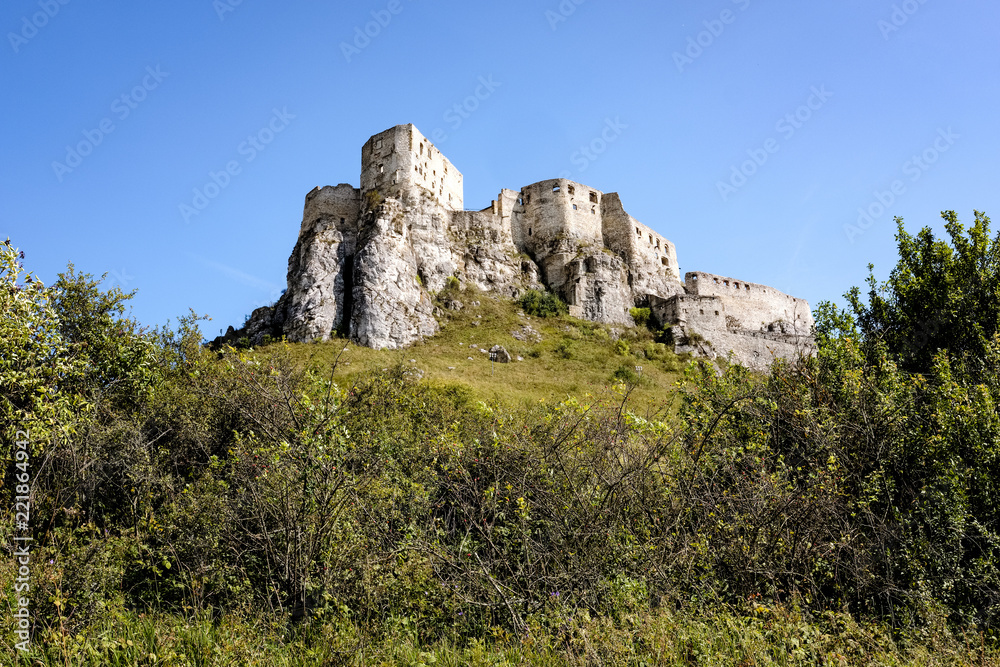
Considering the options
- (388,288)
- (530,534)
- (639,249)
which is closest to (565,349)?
(388,288)

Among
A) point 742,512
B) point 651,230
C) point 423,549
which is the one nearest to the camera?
point 423,549

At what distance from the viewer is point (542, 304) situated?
42.8 m

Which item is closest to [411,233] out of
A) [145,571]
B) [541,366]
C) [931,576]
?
[541,366]

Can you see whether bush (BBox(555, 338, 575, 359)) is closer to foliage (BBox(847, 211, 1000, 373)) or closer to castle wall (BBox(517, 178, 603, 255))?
castle wall (BBox(517, 178, 603, 255))

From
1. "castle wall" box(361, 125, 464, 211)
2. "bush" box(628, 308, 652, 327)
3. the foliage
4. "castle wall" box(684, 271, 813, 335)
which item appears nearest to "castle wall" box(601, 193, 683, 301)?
"castle wall" box(684, 271, 813, 335)

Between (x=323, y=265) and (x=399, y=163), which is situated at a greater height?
(x=399, y=163)

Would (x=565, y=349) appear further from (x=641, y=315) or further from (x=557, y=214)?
(x=557, y=214)

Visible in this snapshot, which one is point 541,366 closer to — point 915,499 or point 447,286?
point 447,286

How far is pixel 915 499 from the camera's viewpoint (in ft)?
24.4

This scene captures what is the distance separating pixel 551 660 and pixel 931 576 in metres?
4.67

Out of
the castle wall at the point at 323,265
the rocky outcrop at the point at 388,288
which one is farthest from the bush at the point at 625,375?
the castle wall at the point at 323,265

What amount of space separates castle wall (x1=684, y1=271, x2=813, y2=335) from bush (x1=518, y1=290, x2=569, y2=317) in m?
13.6

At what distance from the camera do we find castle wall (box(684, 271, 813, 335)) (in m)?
50.3

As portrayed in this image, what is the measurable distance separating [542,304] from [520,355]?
8.61 m
